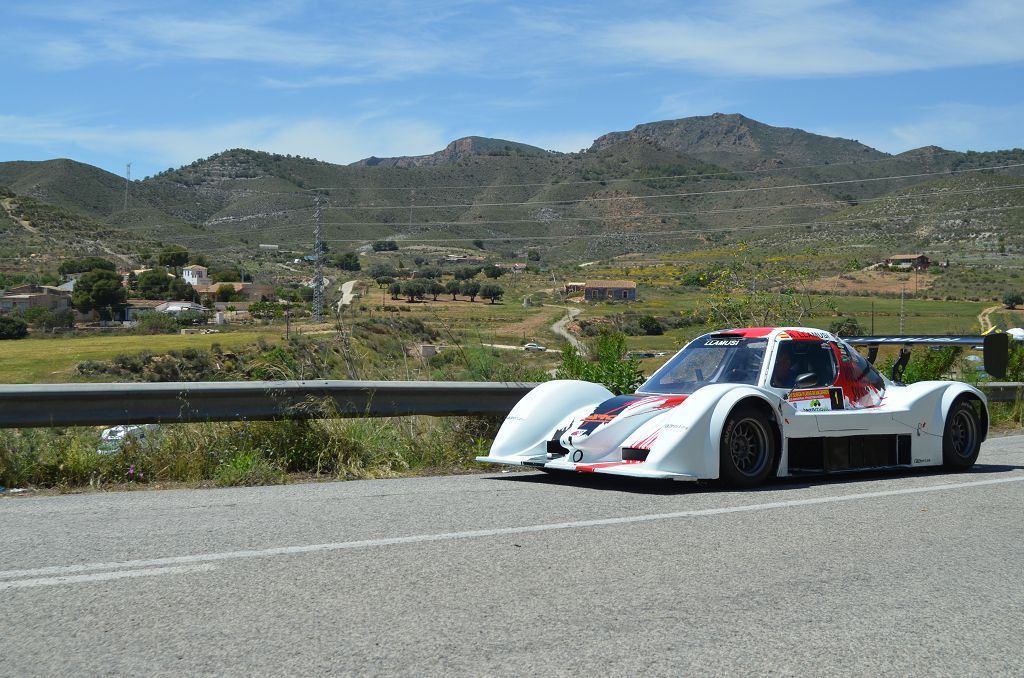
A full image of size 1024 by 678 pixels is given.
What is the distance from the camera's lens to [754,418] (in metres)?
8.77

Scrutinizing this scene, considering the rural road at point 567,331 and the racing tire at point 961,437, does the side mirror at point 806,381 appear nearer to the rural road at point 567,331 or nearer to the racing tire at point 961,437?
the racing tire at point 961,437

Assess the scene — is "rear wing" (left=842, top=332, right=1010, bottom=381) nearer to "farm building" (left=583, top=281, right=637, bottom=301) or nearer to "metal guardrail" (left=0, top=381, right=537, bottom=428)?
"metal guardrail" (left=0, top=381, right=537, bottom=428)

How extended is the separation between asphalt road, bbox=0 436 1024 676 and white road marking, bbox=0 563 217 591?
0.05 ft

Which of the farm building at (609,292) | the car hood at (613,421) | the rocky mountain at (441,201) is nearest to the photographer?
the car hood at (613,421)

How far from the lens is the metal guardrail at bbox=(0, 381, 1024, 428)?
8453 mm

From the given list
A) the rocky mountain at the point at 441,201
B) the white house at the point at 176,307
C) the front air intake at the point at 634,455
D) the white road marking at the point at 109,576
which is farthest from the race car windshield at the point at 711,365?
the rocky mountain at the point at 441,201

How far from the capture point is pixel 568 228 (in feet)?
358

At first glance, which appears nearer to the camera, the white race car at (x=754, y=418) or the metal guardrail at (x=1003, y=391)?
the white race car at (x=754, y=418)

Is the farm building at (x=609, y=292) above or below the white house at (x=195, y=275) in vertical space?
below

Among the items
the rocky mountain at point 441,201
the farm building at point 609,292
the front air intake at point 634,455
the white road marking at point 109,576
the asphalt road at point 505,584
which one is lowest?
the asphalt road at point 505,584

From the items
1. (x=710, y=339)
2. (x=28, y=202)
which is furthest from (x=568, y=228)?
(x=710, y=339)

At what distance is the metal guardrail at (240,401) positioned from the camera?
8.45 meters

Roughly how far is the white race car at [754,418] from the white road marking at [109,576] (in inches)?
152

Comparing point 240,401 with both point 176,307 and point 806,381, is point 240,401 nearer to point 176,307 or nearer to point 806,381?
point 806,381
